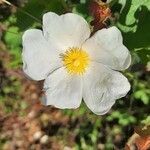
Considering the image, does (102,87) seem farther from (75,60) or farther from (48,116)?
(48,116)

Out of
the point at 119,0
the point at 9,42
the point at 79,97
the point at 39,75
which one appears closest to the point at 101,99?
the point at 79,97

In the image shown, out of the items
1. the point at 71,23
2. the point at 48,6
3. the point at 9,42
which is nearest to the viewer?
the point at 71,23

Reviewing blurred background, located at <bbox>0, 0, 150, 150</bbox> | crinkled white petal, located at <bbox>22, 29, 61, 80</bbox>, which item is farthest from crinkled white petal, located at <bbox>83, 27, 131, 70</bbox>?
blurred background, located at <bbox>0, 0, 150, 150</bbox>

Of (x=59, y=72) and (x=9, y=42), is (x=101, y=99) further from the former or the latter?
(x=9, y=42)

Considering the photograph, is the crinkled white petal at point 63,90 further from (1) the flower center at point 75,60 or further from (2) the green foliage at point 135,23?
(2) the green foliage at point 135,23

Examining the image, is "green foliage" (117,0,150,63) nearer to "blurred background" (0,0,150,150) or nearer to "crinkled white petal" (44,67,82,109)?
"crinkled white petal" (44,67,82,109)

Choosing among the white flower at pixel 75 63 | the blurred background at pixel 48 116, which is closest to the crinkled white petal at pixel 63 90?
the white flower at pixel 75 63
